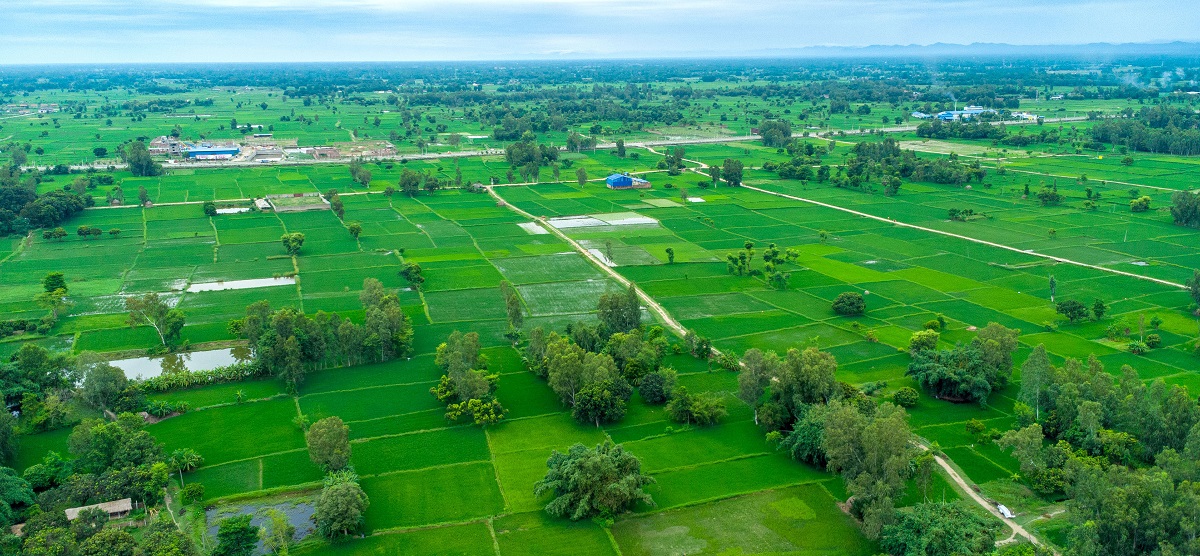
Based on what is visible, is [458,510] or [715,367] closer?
[458,510]

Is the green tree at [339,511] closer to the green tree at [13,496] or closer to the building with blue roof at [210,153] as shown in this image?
the green tree at [13,496]

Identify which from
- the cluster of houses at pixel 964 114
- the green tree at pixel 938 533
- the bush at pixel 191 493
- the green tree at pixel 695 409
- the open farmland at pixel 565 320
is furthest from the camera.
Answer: the cluster of houses at pixel 964 114

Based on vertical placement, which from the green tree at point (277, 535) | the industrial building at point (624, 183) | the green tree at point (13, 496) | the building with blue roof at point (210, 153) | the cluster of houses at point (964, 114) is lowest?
the green tree at point (277, 535)

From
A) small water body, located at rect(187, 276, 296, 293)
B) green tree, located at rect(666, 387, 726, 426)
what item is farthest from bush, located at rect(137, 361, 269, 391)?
green tree, located at rect(666, 387, 726, 426)

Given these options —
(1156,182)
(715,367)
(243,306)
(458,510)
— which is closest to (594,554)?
(458,510)

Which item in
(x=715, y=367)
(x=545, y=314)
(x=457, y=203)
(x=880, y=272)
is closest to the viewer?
(x=715, y=367)

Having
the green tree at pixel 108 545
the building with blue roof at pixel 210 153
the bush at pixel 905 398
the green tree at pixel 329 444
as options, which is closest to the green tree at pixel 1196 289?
the bush at pixel 905 398

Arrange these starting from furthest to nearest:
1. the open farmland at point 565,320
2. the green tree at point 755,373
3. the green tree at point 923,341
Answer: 1. the green tree at point 923,341
2. the green tree at point 755,373
3. the open farmland at point 565,320

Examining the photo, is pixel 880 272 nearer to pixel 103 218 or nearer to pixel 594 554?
pixel 594 554
